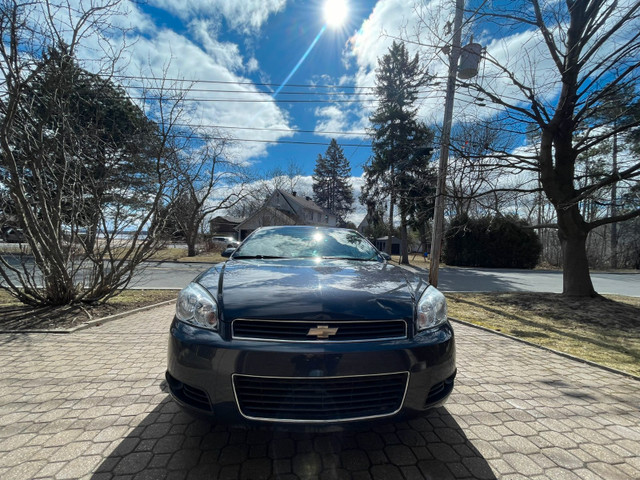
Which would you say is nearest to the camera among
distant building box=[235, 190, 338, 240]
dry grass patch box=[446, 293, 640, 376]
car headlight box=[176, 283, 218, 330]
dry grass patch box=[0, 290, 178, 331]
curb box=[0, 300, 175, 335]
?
car headlight box=[176, 283, 218, 330]

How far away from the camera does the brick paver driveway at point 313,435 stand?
1.62 m

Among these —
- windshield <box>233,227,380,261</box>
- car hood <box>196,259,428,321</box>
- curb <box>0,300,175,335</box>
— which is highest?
windshield <box>233,227,380,261</box>

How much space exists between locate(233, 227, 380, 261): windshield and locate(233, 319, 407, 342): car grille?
120 cm

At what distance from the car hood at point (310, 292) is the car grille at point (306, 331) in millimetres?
37

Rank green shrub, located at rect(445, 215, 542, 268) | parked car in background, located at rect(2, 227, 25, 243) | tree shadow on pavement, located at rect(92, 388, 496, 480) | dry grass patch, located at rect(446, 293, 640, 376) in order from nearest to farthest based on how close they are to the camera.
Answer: tree shadow on pavement, located at rect(92, 388, 496, 480) < dry grass patch, located at rect(446, 293, 640, 376) < parked car in background, located at rect(2, 227, 25, 243) < green shrub, located at rect(445, 215, 542, 268)

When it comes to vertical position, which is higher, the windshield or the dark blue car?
the windshield

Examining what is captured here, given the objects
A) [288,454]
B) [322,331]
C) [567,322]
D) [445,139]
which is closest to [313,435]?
[288,454]

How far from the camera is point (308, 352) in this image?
1500 millimetres

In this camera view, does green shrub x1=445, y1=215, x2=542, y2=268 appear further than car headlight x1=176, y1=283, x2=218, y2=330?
Yes

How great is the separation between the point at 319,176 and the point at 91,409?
47282 millimetres

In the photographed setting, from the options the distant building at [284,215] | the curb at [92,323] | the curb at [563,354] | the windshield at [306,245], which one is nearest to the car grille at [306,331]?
the windshield at [306,245]

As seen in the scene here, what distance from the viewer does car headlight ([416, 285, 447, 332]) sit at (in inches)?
70.8

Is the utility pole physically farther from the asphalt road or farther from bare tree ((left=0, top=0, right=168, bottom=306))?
bare tree ((left=0, top=0, right=168, bottom=306))

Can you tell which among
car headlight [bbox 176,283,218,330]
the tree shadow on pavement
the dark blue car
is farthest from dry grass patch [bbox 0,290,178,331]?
the dark blue car
